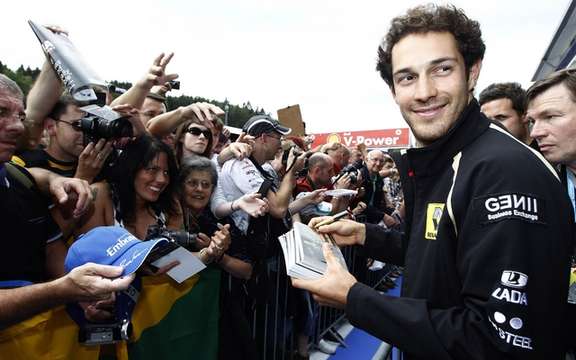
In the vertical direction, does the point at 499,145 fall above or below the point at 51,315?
above

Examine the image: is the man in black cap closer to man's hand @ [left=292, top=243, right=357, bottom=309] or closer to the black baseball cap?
the black baseball cap

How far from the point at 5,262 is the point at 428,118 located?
1808 mm

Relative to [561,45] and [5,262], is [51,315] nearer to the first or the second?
[5,262]

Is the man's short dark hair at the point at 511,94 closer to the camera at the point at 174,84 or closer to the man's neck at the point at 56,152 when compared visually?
the camera at the point at 174,84

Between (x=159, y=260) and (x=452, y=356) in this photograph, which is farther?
(x=159, y=260)

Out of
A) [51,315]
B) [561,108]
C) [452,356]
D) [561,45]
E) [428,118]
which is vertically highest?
[561,45]

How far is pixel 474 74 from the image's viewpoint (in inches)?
60.8

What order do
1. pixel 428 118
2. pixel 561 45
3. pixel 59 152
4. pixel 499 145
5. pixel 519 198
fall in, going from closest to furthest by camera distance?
pixel 519 198, pixel 499 145, pixel 428 118, pixel 59 152, pixel 561 45

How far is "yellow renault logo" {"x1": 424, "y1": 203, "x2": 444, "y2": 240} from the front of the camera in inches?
51.8

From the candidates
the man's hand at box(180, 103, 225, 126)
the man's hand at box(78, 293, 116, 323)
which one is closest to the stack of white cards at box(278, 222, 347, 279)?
the man's hand at box(78, 293, 116, 323)

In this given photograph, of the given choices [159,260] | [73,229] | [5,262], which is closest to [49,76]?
[73,229]

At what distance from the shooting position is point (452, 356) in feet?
3.59

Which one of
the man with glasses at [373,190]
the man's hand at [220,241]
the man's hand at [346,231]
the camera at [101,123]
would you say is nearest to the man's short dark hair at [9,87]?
the camera at [101,123]

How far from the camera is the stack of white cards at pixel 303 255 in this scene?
1.40 metres
